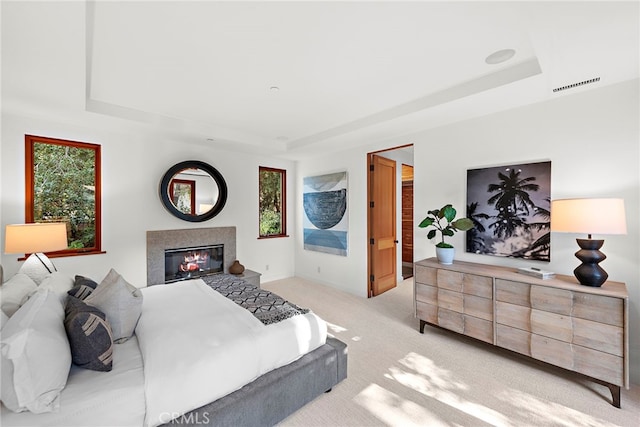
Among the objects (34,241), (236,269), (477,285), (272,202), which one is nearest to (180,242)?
(236,269)

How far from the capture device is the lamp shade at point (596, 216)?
6.46 ft

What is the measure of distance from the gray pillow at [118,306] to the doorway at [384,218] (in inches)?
127

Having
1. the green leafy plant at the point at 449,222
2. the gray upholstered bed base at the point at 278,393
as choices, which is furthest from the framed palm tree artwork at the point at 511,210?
the gray upholstered bed base at the point at 278,393

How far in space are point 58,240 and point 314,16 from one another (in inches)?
120

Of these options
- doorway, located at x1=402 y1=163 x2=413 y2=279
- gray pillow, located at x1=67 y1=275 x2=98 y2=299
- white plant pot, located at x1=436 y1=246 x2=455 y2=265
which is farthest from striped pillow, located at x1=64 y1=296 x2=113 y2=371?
doorway, located at x1=402 y1=163 x2=413 y2=279

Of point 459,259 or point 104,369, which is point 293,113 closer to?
point 459,259

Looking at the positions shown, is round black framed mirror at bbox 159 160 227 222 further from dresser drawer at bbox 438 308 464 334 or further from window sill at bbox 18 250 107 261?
dresser drawer at bbox 438 308 464 334

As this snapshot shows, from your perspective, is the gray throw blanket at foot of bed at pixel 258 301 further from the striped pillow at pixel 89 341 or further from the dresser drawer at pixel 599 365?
the dresser drawer at pixel 599 365

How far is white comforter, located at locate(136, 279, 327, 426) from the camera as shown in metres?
1.41

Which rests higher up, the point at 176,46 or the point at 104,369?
the point at 176,46

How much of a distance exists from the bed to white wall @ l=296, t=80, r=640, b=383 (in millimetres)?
2177

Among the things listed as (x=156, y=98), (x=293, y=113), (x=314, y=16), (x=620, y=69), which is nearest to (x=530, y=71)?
(x=620, y=69)

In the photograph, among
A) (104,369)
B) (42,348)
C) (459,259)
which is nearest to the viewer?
(42,348)

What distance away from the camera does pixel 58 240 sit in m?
2.62
